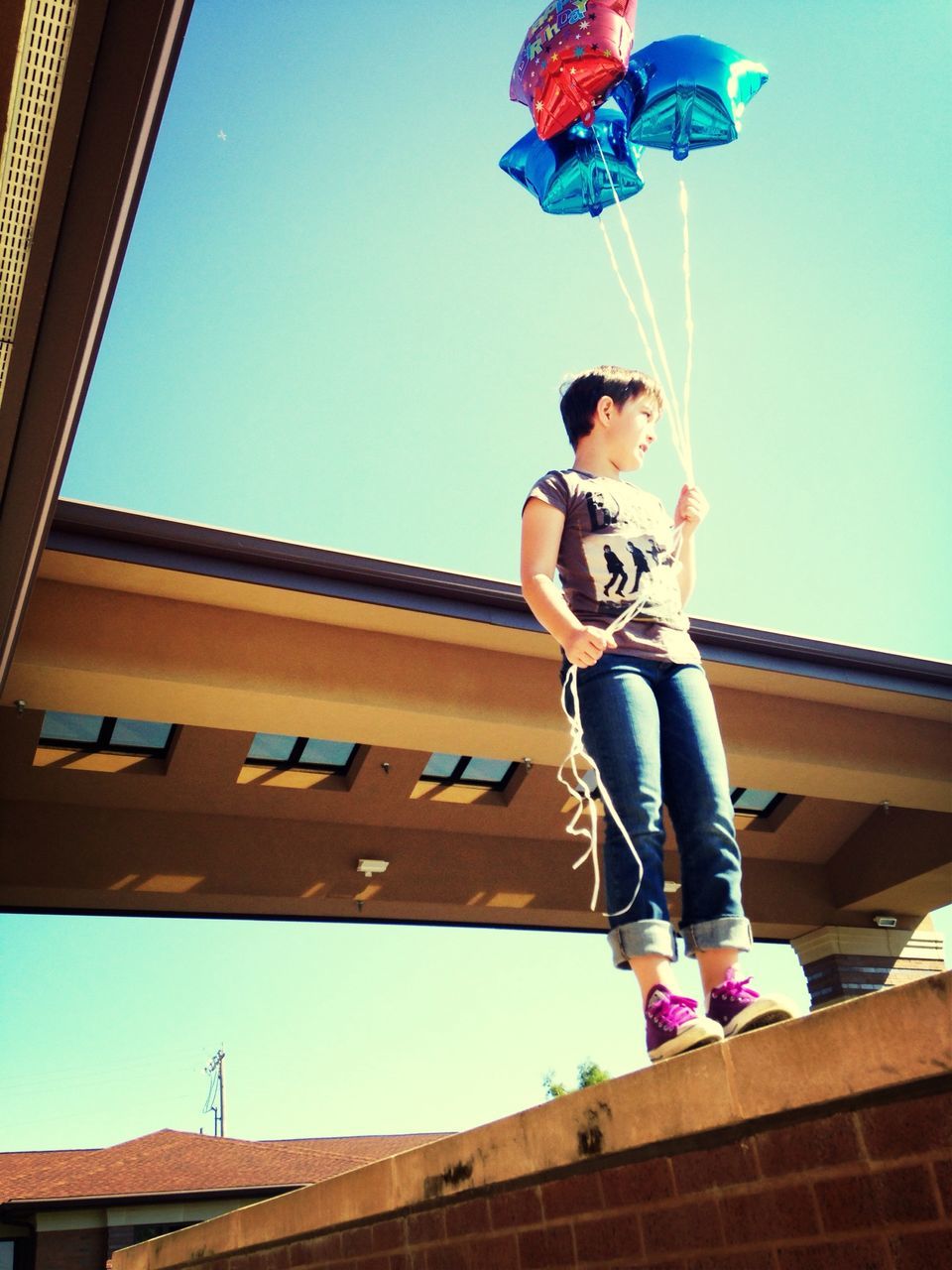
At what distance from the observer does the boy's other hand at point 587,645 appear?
2.25 metres

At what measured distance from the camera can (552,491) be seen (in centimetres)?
260

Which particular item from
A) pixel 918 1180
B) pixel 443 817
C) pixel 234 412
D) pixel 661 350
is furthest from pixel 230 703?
pixel 918 1180

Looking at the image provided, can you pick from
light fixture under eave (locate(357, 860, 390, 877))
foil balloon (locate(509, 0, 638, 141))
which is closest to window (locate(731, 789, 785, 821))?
light fixture under eave (locate(357, 860, 390, 877))

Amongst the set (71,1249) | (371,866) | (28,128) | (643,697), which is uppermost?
(28,128)

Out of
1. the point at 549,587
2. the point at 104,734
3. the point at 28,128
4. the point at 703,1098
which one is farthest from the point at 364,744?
the point at 703,1098

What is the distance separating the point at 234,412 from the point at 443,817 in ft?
13.0

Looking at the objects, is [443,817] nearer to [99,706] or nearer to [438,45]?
[99,706]

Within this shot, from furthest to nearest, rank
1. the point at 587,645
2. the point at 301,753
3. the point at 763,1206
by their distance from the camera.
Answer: the point at 301,753 → the point at 587,645 → the point at 763,1206

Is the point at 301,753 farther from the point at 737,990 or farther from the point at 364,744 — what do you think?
the point at 737,990

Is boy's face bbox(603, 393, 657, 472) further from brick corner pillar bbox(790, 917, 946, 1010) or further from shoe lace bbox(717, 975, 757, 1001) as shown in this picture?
brick corner pillar bbox(790, 917, 946, 1010)

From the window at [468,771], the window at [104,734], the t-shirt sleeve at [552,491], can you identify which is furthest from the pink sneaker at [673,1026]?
the window at [468,771]

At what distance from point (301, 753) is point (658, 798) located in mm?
6861

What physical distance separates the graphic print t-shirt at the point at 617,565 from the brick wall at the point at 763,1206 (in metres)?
1.09

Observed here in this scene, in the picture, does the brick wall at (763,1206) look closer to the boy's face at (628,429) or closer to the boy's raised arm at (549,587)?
the boy's raised arm at (549,587)
